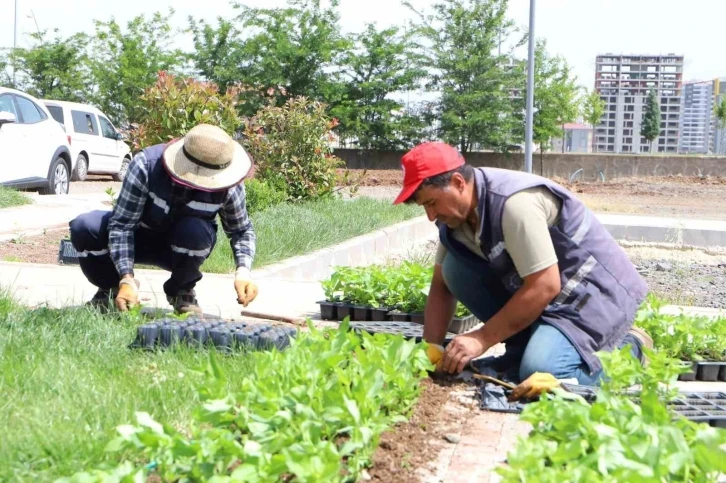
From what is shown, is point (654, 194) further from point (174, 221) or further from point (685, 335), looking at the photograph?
point (174, 221)

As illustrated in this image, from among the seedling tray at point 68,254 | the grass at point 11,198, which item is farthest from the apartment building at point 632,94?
the seedling tray at point 68,254

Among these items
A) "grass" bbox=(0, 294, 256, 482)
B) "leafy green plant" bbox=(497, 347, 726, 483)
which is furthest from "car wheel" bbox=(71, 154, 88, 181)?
"leafy green plant" bbox=(497, 347, 726, 483)

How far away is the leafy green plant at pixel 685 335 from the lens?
4844 millimetres

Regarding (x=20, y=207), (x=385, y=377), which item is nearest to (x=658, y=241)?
(x=20, y=207)

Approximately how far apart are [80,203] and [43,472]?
11.2 metres

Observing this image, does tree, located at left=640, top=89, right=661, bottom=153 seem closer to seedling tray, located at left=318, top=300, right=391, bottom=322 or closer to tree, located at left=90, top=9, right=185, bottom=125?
tree, located at left=90, top=9, right=185, bottom=125

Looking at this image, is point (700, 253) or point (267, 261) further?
point (700, 253)

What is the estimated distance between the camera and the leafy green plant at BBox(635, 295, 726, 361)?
484cm

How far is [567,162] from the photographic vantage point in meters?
36.0

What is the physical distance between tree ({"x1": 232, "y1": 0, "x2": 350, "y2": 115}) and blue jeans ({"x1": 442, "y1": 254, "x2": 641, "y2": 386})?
30.5m

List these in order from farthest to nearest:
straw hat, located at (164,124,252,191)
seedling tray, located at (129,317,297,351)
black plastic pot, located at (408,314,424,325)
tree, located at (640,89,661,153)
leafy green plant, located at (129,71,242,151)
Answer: tree, located at (640,89,661,153) < leafy green plant, located at (129,71,242,151) < black plastic pot, located at (408,314,424,325) < straw hat, located at (164,124,252,191) < seedling tray, located at (129,317,297,351)

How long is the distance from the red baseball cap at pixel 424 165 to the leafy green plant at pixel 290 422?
670mm

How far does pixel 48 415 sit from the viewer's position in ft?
10.2

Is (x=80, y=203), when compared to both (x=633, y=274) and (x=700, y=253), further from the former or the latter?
(x=633, y=274)
